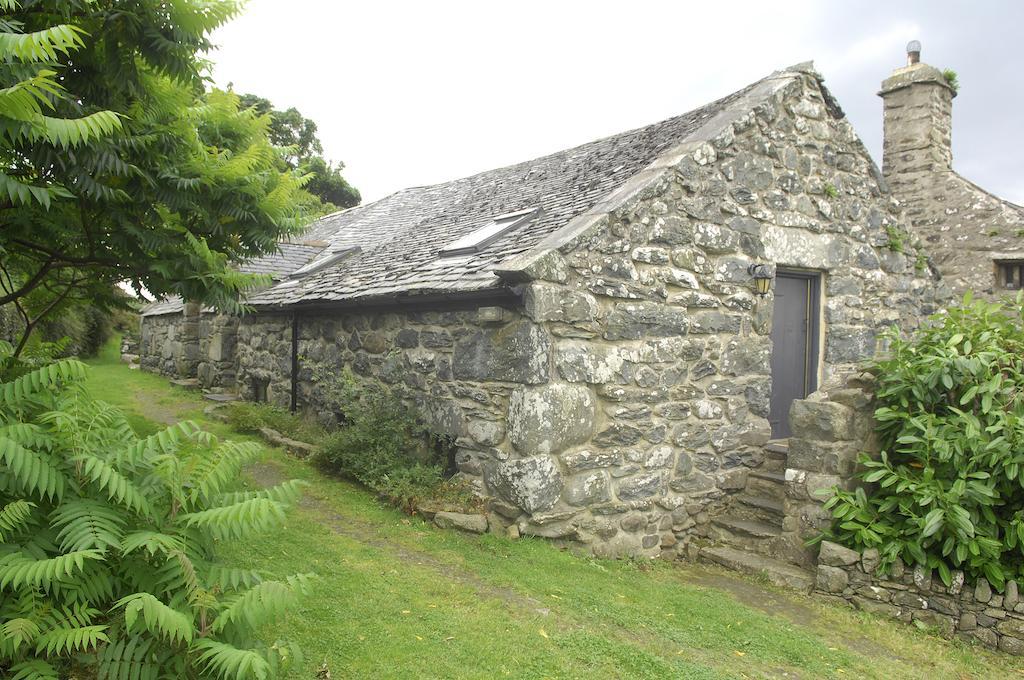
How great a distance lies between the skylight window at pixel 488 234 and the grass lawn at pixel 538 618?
3122mm

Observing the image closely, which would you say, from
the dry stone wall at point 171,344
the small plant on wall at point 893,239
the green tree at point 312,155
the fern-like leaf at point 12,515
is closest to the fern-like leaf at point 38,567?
the fern-like leaf at point 12,515

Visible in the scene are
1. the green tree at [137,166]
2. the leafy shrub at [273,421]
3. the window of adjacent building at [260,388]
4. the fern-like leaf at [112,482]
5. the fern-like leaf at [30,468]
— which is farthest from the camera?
the window of adjacent building at [260,388]

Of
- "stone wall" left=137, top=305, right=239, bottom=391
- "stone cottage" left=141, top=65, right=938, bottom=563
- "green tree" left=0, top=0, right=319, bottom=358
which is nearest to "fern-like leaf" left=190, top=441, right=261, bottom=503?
"green tree" left=0, top=0, right=319, bottom=358

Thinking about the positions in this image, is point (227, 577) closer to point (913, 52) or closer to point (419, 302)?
point (419, 302)

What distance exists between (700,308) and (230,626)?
18.8 feet

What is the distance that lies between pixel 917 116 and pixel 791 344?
20.4ft

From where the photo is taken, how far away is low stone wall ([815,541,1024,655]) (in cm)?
548

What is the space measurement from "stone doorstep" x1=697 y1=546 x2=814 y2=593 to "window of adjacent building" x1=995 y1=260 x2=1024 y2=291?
8.40 metres

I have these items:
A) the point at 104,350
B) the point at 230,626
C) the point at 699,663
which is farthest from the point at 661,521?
the point at 104,350

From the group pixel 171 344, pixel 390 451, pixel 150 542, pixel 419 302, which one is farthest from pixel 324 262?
pixel 150 542

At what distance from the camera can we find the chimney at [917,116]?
11766 mm

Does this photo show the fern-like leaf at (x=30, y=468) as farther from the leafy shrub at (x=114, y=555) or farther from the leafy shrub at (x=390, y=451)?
the leafy shrub at (x=390, y=451)

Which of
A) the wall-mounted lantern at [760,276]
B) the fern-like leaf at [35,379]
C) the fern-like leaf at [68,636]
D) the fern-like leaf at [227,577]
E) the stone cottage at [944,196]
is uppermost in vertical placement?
the stone cottage at [944,196]

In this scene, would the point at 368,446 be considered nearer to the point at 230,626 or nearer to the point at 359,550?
the point at 359,550
